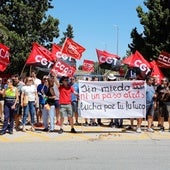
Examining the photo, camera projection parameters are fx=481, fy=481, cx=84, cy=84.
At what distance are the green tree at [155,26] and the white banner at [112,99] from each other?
50.1 feet

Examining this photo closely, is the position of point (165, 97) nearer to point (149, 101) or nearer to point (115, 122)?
point (149, 101)

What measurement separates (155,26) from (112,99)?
53.6ft

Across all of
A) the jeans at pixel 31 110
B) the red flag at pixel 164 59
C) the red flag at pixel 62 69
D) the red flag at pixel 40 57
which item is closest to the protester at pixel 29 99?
the jeans at pixel 31 110

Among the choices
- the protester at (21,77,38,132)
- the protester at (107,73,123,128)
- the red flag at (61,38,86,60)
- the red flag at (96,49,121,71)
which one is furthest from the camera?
the red flag at (96,49,121,71)

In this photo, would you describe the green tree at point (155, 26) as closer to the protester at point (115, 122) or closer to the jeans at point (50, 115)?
the protester at point (115, 122)

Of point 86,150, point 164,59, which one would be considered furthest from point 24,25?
point 86,150

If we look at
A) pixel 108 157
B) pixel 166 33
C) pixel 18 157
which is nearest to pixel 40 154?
pixel 18 157

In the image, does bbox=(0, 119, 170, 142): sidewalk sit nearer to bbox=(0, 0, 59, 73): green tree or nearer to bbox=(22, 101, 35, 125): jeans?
bbox=(22, 101, 35, 125): jeans

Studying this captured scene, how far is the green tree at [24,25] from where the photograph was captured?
41250 mm

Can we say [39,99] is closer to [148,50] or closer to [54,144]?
[54,144]

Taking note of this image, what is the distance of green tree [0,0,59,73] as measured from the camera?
41.2 meters

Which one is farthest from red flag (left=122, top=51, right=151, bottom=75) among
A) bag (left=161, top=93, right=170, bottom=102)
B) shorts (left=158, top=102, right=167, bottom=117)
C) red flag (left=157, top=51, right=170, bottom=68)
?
bag (left=161, top=93, right=170, bottom=102)

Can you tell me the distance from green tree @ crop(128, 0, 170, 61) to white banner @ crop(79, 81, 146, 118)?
50.1ft

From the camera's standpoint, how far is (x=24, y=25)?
43.1 metres
